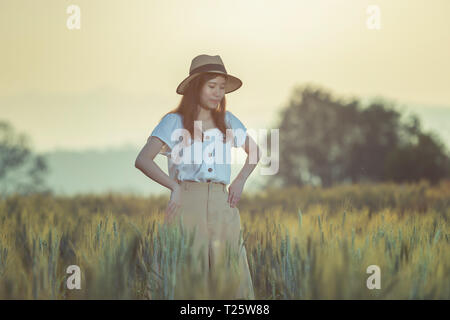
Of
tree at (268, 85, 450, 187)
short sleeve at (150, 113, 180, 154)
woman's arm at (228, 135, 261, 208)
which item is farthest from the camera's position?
tree at (268, 85, 450, 187)

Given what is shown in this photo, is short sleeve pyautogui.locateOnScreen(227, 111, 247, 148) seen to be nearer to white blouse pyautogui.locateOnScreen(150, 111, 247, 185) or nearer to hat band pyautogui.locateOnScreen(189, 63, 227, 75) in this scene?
white blouse pyautogui.locateOnScreen(150, 111, 247, 185)

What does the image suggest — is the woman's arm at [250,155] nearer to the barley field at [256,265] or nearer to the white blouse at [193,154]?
the white blouse at [193,154]

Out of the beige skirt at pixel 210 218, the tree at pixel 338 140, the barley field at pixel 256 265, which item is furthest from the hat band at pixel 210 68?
the tree at pixel 338 140

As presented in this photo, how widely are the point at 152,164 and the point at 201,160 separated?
0.32m

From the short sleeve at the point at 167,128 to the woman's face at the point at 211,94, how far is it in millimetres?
221

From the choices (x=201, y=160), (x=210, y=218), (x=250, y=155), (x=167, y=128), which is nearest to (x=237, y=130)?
(x=250, y=155)

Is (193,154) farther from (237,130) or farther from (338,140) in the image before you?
(338,140)

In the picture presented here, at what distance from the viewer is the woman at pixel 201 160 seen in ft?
9.68

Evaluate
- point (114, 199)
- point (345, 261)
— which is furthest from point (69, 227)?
point (114, 199)

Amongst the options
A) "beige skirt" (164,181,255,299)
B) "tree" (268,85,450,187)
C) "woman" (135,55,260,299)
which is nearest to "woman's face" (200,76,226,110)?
"woman" (135,55,260,299)

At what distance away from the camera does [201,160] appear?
10.0 feet

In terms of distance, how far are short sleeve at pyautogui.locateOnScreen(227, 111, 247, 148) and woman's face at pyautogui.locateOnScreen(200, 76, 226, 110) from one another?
234 mm

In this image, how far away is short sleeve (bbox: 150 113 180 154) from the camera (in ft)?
9.84
